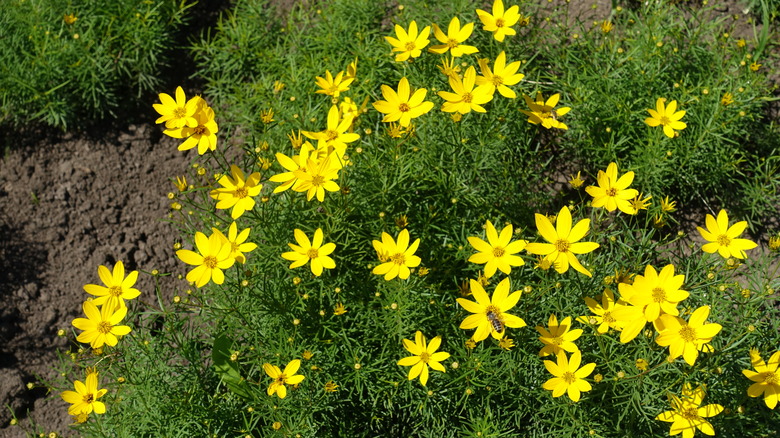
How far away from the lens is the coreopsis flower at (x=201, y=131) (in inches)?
100

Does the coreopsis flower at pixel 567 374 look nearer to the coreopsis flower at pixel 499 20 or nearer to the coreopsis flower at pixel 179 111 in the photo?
the coreopsis flower at pixel 499 20

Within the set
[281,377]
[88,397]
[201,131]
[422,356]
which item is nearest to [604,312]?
[422,356]

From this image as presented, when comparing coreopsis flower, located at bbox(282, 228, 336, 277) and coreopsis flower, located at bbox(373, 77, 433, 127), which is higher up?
coreopsis flower, located at bbox(373, 77, 433, 127)

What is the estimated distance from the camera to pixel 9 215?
402 centimetres

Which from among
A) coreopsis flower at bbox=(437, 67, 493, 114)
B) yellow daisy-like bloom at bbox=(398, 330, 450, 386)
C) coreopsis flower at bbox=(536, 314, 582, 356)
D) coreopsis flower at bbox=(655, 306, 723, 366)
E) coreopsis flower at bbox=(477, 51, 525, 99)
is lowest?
yellow daisy-like bloom at bbox=(398, 330, 450, 386)

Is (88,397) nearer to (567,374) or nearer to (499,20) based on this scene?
(567,374)

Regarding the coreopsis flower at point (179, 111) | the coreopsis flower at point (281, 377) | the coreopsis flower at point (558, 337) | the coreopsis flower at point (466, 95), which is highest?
the coreopsis flower at point (466, 95)

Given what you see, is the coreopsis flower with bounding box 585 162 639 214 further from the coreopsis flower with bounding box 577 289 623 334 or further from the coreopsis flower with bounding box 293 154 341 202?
the coreopsis flower with bounding box 293 154 341 202

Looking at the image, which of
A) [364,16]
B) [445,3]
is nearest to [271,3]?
[364,16]

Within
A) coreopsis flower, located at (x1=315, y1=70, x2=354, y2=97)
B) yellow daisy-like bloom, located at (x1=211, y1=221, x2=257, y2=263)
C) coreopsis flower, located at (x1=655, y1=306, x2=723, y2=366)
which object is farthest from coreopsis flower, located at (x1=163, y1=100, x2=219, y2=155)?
coreopsis flower, located at (x1=655, y1=306, x2=723, y2=366)

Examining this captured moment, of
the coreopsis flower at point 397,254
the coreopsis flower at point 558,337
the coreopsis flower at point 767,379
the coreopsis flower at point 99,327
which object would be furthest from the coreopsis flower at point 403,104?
the coreopsis flower at point 767,379

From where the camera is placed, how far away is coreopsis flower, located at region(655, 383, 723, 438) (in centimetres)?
245

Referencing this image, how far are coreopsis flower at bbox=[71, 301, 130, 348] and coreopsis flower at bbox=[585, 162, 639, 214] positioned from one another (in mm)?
1928

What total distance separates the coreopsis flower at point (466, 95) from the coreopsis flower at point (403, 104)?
100 mm
